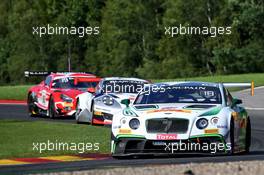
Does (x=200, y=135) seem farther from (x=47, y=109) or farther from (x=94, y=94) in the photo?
(x=47, y=109)

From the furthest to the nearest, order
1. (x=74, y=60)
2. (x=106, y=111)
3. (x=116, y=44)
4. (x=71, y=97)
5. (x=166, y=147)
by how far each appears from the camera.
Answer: (x=74, y=60)
(x=116, y=44)
(x=71, y=97)
(x=106, y=111)
(x=166, y=147)

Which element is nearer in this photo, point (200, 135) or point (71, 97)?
point (200, 135)

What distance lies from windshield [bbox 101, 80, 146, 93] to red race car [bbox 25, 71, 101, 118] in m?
2.83

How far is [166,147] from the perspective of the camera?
14445 millimetres

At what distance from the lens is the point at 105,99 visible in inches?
893

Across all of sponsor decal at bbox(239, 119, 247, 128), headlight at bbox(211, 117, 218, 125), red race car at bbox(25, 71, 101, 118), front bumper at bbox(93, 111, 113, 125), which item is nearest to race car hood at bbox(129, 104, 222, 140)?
headlight at bbox(211, 117, 218, 125)

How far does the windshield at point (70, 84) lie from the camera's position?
27297mm

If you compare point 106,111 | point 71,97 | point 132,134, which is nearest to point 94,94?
point 106,111

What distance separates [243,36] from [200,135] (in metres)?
60.0

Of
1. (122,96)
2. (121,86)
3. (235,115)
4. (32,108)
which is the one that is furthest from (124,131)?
(32,108)

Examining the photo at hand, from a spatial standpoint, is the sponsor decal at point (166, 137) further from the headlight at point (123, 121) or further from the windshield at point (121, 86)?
the windshield at point (121, 86)

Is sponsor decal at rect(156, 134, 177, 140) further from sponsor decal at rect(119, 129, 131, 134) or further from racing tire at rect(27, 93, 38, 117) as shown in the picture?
racing tire at rect(27, 93, 38, 117)

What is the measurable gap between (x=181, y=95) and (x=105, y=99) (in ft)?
22.8

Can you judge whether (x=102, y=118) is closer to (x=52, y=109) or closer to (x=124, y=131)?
(x=52, y=109)
